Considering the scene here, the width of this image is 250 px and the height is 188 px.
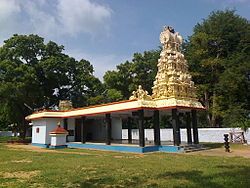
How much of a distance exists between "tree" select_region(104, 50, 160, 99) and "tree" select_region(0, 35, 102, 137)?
11.2 ft

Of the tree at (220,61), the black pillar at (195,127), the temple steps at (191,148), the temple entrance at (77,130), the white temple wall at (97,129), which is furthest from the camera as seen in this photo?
the white temple wall at (97,129)

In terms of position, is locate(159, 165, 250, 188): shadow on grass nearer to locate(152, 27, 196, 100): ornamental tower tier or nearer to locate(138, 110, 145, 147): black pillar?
locate(138, 110, 145, 147): black pillar

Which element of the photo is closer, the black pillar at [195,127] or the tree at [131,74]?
the black pillar at [195,127]

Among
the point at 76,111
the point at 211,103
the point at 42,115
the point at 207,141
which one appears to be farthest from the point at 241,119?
the point at 42,115

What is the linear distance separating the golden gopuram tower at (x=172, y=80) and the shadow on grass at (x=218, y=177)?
8.74 m

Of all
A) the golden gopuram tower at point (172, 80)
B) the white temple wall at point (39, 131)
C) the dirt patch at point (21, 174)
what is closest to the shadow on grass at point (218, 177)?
the dirt patch at point (21, 174)

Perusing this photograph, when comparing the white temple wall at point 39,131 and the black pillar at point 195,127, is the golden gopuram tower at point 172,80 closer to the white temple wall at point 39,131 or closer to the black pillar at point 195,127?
the black pillar at point 195,127

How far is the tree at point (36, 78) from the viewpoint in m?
31.7

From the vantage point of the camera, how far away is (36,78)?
1286 inches

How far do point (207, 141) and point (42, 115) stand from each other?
15783 mm

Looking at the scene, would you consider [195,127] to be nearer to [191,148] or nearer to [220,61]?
[191,148]

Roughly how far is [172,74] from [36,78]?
18476 mm

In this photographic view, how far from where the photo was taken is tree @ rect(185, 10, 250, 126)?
29.1 m

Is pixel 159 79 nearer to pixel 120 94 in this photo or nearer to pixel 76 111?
pixel 76 111
